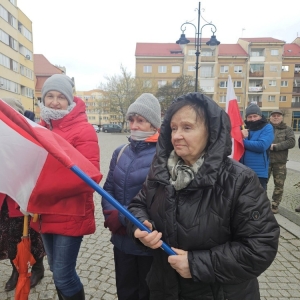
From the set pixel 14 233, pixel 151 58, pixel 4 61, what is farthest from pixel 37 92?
pixel 14 233

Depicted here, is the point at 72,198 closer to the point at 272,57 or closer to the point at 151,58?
the point at 151,58

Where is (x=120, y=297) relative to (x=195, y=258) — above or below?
below

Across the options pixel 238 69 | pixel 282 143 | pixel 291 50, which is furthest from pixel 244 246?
pixel 291 50

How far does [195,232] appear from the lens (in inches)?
55.5

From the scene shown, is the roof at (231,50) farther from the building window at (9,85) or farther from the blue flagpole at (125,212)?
the blue flagpole at (125,212)

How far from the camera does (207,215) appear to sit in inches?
55.1

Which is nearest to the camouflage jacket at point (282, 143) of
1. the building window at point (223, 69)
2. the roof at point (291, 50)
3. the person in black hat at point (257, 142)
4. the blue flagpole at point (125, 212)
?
the person in black hat at point (257, 142)

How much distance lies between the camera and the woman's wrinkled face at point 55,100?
2232 mm

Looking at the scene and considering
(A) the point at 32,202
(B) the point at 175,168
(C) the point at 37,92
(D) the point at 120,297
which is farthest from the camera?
(C) the point at 37,92

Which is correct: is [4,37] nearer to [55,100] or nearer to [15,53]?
[15,53]

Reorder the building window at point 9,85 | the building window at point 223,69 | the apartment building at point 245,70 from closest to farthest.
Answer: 1. the building window at point 9,85
2. the apartment building at point 245,70
3. the building window at point 223,69

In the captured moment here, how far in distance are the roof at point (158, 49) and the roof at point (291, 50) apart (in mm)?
19536

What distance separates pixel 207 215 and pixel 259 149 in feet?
10.4

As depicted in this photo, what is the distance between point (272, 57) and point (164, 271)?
53.6m
